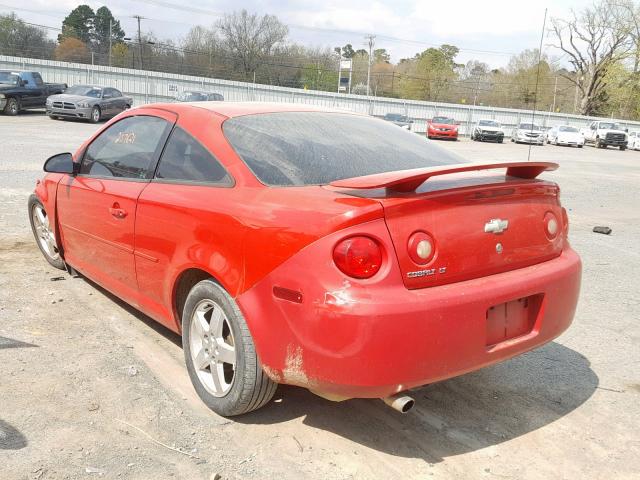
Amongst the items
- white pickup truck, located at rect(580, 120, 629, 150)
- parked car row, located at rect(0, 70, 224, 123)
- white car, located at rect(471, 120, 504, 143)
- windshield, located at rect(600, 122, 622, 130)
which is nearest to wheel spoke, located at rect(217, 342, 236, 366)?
parked car row, located at rect(0, 70, 224, 123)

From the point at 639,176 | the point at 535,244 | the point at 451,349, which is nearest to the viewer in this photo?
the point at 451,349

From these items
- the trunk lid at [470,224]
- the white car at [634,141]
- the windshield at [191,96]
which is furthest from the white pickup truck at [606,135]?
the trunk lid at [470,224]

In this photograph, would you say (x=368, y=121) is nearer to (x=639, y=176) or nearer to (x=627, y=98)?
(x=639, y=176)

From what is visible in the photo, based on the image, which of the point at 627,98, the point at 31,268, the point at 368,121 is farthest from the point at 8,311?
the point at 627,98

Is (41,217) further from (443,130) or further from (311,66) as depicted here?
(311,66)

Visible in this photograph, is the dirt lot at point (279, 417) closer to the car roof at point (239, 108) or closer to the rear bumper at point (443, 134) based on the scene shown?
the car roof at point (239, 108)

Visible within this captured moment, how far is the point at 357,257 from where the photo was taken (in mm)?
2469

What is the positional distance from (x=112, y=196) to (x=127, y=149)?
14.0 inches

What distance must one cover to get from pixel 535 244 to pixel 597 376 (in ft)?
4.32

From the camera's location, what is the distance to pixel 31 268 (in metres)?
5.34

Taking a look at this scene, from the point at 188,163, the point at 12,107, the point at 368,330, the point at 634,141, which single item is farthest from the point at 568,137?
the point at 368,330

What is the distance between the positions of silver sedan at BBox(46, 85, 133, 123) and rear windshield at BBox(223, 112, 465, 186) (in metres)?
23.4

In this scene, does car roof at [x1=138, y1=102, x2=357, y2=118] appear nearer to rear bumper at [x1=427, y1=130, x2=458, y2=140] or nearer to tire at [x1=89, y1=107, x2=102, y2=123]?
tire at [x1=89, y1=107, x2=102, y2=123]

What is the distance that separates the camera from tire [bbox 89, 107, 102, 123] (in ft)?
81.7
